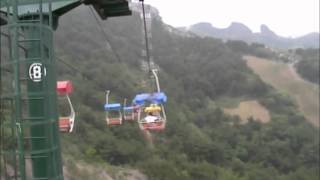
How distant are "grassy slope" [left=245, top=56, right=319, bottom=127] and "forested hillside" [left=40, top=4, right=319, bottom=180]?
3221mm

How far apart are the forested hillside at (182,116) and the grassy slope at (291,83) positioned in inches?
127

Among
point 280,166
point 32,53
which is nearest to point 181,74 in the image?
point 280,166

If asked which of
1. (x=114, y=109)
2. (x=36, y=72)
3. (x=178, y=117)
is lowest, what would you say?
(x=178, y=117)

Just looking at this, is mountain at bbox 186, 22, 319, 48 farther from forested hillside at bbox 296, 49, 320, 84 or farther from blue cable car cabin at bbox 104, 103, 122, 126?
blue cable car cabin at bbox 104, 103, 122, 126

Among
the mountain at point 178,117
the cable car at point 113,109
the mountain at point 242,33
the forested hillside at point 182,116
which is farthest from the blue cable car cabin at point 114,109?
the mountain at point 242,33

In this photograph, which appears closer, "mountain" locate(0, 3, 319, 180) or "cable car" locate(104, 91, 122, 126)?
"cable car" locate(104, 91, 122, 126)

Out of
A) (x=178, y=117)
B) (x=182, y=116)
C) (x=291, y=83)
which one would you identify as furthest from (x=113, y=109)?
(x=291, y=83)

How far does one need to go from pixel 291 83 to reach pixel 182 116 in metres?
34.2

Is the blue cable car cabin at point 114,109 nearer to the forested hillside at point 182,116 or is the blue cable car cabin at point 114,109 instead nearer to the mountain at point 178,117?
the mountain at point 178,117

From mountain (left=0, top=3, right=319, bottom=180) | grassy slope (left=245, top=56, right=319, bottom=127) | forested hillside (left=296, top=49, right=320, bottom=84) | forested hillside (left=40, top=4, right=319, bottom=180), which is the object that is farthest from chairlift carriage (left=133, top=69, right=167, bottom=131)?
forested hillside (left=296, top=49, right=320, bottom=84)

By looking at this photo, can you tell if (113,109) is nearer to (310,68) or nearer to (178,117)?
(178,117)

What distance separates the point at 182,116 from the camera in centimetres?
5222

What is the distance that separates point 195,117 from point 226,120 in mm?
4546

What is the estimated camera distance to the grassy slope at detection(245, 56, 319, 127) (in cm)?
7229
